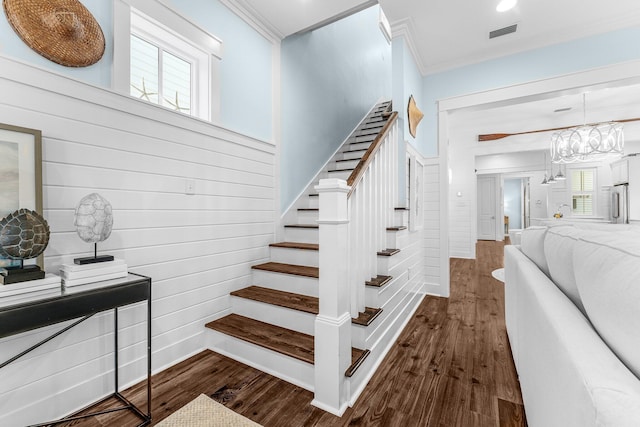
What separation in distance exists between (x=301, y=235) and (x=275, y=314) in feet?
2.97

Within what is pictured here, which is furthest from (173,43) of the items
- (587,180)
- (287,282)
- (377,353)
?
(587,180)

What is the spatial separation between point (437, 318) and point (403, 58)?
106 inches

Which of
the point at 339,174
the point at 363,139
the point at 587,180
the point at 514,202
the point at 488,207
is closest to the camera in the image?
the point at 339,174

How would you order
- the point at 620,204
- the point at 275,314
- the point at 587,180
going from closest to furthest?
1. the point at 275,314
2. the point at 620,204
3. the point at 587,180

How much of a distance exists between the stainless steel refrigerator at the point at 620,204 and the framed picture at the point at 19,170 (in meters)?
8.67

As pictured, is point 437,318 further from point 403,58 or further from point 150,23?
point 150,23

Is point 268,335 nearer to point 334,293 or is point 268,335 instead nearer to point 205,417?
point 205,417

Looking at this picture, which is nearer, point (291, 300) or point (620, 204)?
point (291, 300)

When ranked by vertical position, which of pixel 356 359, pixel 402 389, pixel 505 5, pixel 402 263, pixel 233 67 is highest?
pixel 505 5

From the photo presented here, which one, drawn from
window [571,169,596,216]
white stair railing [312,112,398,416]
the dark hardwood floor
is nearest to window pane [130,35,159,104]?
white stair railing [312,112,398,416]

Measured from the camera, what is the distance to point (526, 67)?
321 centimetres

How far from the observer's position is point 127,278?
1.44 meters

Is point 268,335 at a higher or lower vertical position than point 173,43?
lower

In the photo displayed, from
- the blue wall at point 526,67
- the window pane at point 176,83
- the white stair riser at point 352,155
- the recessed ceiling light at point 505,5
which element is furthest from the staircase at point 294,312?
the recessed ceiling light at point 505,5
